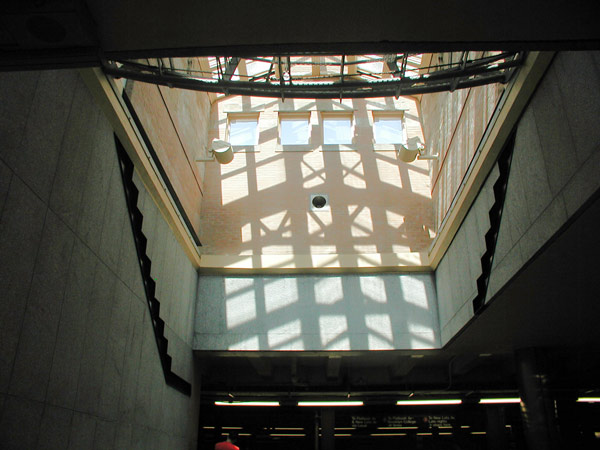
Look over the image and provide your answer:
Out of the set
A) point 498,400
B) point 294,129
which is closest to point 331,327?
point 294,129

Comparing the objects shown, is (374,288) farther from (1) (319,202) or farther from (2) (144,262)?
(2) (144,262)

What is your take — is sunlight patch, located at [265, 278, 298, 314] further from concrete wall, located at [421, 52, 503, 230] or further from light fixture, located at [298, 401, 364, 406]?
light fixture, located at [298, 401, 364, 406]

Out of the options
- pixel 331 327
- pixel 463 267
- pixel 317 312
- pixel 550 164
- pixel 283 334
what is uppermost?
pixel 463 267

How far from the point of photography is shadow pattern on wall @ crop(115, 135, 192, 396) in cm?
860

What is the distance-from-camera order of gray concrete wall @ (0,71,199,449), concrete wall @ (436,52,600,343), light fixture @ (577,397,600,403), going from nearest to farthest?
gray concrete wall @ (0,71,199,449), concrete wall @ (436,52,600,343), light fixture @ (577,397,600,403)

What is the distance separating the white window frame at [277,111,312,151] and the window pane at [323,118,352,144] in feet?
1.97

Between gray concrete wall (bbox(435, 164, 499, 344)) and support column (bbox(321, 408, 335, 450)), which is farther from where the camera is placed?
support column (bbox(321, 408, 335, 450))

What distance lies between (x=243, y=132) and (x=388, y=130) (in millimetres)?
5460

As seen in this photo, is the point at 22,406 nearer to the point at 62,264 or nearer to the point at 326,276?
the point at 62,264

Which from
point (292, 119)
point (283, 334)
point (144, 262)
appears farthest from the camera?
point (292, 119)

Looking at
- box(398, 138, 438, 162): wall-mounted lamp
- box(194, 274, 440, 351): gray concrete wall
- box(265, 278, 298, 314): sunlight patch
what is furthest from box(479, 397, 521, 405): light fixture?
box(398, 138, 438, 162): wall-mounted lamp

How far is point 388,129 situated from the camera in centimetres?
1816

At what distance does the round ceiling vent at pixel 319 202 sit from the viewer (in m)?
16.1

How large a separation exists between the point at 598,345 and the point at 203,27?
13.0 m
